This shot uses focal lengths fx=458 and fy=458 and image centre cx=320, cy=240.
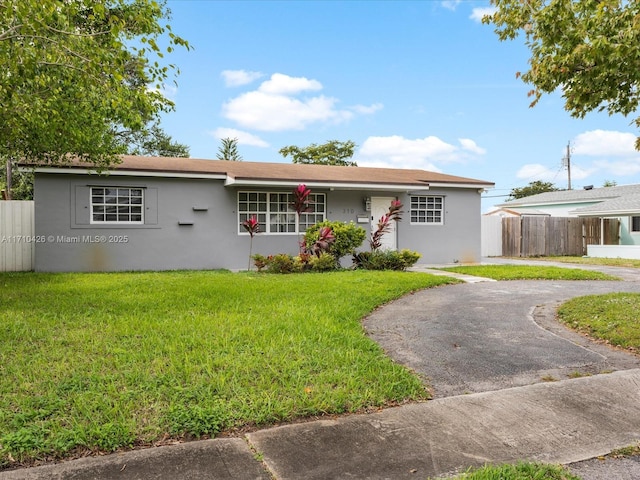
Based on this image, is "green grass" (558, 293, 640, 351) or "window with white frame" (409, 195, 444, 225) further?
"window with white frame" (409, 195, 444, 225)

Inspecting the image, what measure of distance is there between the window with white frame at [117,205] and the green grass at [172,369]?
18.2 ft

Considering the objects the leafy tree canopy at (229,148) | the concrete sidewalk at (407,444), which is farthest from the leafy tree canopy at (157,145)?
the concrete sidewalk at (407,444)

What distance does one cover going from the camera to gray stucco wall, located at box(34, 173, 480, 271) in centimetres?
1216

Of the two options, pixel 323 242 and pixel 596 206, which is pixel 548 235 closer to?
pixel 596 206

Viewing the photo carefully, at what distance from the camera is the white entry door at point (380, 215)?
15312 millimetres

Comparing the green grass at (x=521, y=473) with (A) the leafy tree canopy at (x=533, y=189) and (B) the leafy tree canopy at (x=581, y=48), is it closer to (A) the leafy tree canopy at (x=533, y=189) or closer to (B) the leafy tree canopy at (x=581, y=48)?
(B) the leafy tree canopy at (x=581, y=48)

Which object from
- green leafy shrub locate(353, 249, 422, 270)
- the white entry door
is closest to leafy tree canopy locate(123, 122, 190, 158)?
the white entry door

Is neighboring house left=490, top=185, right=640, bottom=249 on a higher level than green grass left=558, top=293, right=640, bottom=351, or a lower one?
higher

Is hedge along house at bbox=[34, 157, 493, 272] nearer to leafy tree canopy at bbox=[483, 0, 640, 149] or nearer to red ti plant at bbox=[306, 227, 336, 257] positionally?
red ti plant at bbox=[306, 227, 336, 257]

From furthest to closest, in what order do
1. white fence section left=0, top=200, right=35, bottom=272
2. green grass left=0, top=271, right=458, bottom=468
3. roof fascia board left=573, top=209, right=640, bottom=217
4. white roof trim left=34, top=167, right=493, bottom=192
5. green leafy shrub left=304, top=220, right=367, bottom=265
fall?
roof fascia board left=573, top=209, right=640, bottom=217 → white fence section left=0, top=200, right=35, bottom=272 → green leafy shrub left=304, top=220, right=367, bottom=265 → white roof trim left=34, top=167, right=493, bottom=192 → green grass left=0, top=271, right=458, bottom=468

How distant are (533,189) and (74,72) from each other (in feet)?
167

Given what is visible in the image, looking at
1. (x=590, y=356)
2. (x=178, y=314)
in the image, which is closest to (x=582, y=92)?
Result: (x=590, y=356)

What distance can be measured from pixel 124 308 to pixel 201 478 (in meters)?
4.71

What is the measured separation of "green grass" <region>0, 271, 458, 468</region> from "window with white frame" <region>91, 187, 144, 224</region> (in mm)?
5558
